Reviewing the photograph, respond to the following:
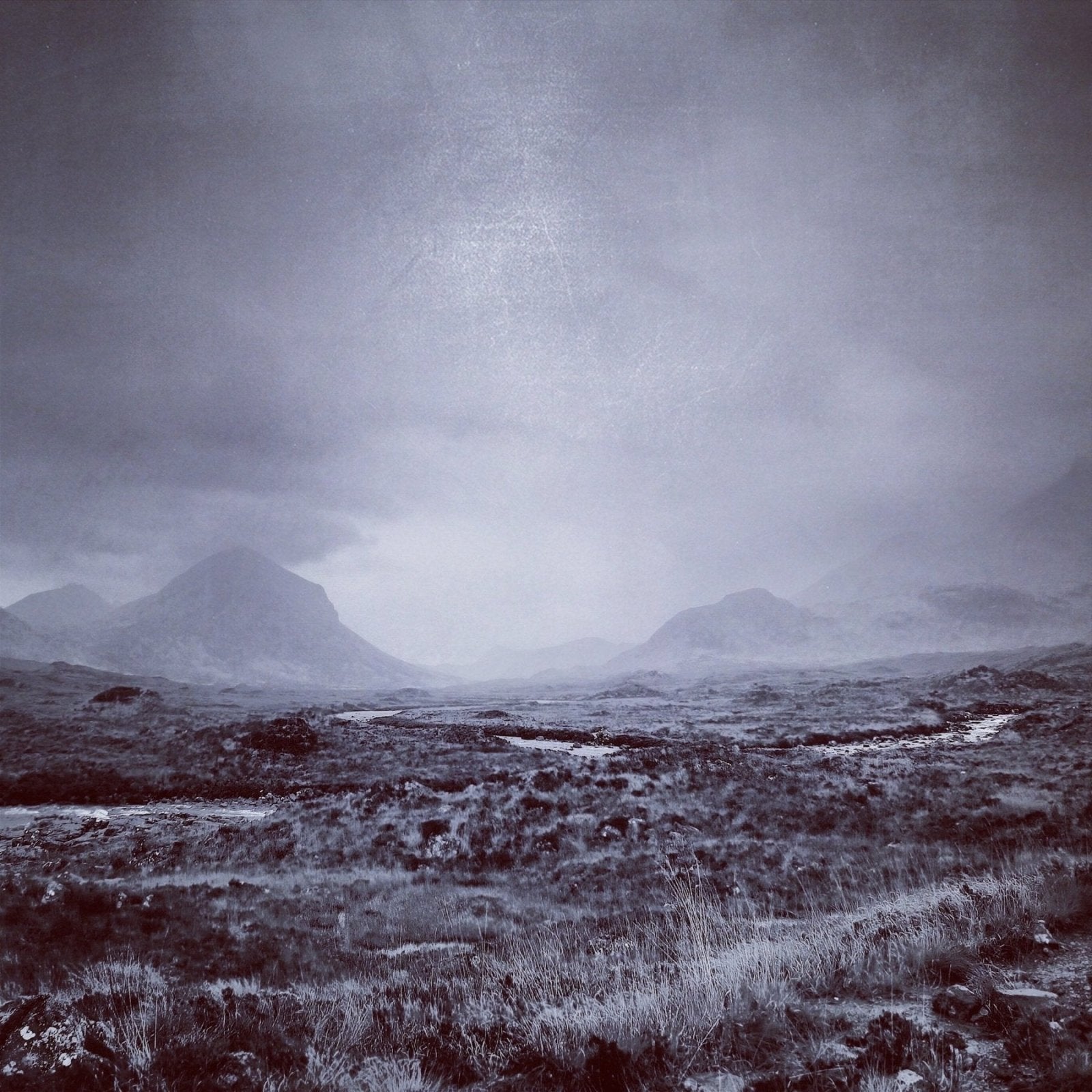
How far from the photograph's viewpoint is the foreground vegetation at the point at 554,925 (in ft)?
15.1

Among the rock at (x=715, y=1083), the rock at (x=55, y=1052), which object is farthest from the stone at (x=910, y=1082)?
the rock at (x=55, y=1052)

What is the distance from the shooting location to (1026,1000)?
4.89 m

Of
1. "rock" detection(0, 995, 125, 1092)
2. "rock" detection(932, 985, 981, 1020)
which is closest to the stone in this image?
"rock" detection(932, 985, 981, 1020)

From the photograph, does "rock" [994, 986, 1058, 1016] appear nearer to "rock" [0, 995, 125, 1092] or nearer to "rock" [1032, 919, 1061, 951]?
"rock" [1032, 919, 1061, 951]

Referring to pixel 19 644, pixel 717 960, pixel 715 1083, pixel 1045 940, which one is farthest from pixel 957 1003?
pixel 19 644

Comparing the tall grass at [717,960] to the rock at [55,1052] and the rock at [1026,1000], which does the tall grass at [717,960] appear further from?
the rock at [55,1052]

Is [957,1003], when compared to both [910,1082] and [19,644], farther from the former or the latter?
[19,644]

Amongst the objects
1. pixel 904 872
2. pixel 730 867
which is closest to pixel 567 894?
pixel 730 867

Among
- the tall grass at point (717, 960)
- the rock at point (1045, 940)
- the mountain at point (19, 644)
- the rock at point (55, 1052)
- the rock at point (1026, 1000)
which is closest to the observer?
the rock at point (55, 1052)

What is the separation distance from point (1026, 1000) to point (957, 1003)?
1.70ft

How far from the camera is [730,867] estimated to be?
1378 centimetres

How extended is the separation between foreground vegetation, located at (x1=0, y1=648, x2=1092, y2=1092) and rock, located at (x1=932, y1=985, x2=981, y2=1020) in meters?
0.02

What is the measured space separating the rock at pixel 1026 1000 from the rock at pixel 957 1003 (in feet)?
0.63

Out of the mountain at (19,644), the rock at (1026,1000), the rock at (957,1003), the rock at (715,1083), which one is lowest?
the mountain at (19,644)
